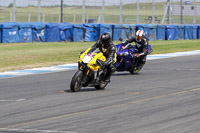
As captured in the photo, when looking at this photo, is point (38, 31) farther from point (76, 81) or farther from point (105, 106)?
point (105, 106)

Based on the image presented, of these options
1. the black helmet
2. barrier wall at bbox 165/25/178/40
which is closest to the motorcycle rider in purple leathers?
the black helmet

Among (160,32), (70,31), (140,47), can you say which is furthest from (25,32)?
(140,47)

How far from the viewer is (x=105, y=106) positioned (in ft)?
30.9

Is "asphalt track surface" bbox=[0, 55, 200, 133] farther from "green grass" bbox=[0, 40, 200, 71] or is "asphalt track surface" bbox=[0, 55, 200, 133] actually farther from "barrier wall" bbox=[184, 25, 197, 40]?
"barrier wall" bbox=[184, 25, 197, 40]

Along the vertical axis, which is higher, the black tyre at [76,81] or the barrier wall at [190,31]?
the barrier wall at [190,31]

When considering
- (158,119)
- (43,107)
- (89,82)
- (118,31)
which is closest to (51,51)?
(118,31)

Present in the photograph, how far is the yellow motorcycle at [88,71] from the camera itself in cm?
1127

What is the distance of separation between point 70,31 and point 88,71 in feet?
72.9

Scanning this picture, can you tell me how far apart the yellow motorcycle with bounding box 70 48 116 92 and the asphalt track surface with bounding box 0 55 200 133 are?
0.77 feet

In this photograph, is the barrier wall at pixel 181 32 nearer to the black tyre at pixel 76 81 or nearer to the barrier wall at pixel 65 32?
the barrier wall at pixel 65 32

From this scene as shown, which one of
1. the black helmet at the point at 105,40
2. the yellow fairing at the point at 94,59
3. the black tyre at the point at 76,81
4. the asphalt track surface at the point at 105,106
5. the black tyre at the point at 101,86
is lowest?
the asphalt track surface at the point at 105,106

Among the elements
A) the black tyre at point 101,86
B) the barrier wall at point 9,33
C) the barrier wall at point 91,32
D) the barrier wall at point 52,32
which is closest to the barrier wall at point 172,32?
the barrier wall at point 91,32

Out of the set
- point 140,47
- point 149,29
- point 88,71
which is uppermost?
point 149,29

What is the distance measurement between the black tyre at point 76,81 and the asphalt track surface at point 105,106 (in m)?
0.16
